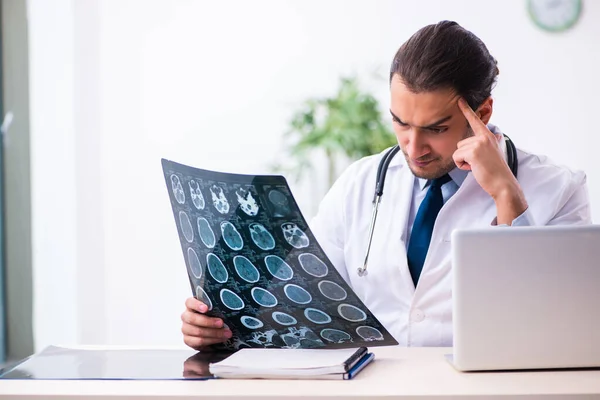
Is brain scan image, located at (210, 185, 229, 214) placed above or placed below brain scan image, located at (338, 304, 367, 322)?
above

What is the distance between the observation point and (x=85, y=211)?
11.7 feet

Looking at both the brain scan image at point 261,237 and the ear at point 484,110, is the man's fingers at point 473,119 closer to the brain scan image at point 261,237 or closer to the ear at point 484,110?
the ear at point 484,110

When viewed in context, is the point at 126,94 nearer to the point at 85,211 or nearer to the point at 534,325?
the point at 85,211

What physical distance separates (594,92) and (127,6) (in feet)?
7.47

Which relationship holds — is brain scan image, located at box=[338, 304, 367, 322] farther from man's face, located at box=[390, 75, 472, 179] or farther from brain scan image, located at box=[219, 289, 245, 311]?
man's face, located at box=[390, 75, 472, 179]

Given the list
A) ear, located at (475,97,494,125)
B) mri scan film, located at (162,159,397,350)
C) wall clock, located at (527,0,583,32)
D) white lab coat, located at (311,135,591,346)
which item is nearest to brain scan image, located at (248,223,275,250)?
mri scan film, located at (162,159,397,350)

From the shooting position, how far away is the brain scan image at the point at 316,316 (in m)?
1.27

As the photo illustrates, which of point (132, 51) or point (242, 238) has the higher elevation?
point (132, 51)

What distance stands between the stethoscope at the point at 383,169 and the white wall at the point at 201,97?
175 cm

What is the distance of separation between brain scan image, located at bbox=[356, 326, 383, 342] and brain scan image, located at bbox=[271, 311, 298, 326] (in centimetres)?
12

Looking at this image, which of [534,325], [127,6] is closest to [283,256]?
[534,325]

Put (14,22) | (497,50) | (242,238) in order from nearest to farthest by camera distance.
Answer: (242,238), (14,22), (497,50)

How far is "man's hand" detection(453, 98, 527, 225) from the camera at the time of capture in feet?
5.12

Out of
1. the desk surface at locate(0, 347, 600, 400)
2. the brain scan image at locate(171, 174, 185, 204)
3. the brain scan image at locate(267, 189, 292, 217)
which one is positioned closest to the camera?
the desk surface at locate(0, 347, 600, 400)
